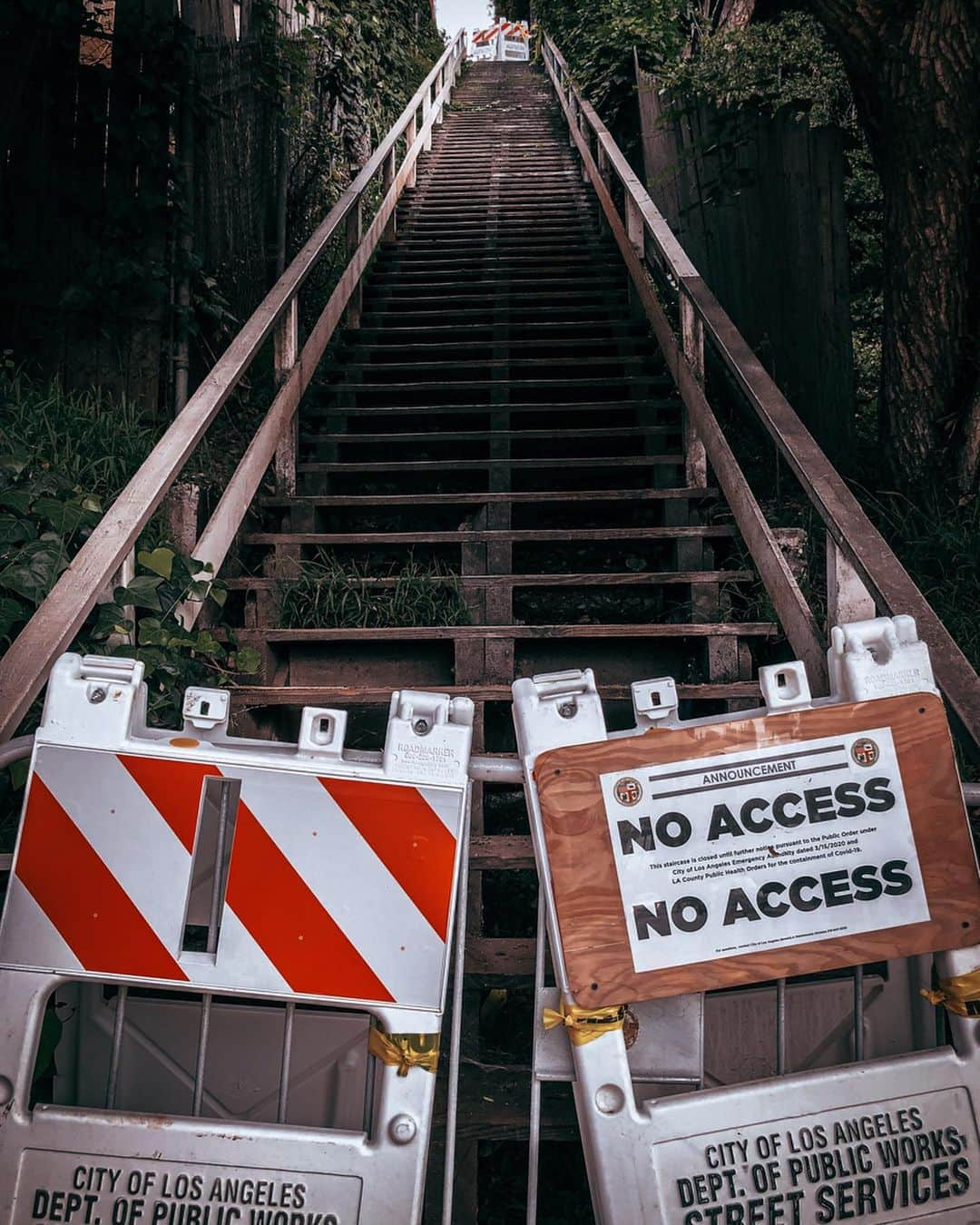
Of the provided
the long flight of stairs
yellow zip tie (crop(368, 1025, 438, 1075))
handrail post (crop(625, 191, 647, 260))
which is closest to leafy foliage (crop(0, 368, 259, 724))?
the long flight of stairs

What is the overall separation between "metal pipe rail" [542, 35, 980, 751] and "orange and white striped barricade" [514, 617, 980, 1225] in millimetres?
468

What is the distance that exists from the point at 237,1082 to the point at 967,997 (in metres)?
1.22

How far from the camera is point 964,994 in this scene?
4.53 feet

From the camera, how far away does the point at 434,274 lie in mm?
7129

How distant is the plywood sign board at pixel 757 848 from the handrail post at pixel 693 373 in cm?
289

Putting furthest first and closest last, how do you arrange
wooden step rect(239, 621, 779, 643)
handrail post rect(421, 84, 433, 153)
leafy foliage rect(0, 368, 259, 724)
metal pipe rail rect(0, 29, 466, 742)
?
handrail post rect(421, 84, 433, 153) < wooden step rect(239, 621, 779, 643) < leafy foliage rect(0, 368, 259, 724) < metal pipe rail rect(0, 29, 466, 742)

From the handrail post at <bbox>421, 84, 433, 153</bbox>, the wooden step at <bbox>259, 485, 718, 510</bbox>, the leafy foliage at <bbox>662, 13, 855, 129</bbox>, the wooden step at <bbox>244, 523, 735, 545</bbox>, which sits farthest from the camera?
the handrail post at <bbox>421, 84, 433, 153</bbox>

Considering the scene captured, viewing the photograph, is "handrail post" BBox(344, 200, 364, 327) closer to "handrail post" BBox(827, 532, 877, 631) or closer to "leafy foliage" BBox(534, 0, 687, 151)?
"leafy foliage" BBox(534, 0, 687, 151)

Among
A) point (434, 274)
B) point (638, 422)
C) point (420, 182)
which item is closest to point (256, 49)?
point (434, 274)

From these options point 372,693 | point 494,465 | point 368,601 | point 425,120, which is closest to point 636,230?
point 494,465

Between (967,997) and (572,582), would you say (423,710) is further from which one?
(572,582)

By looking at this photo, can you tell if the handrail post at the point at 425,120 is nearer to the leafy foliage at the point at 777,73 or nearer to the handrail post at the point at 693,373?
the leafy foliage at the point at 777,73

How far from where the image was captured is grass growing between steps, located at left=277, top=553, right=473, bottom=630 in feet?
11.5

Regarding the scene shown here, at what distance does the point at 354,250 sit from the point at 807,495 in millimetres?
4425
